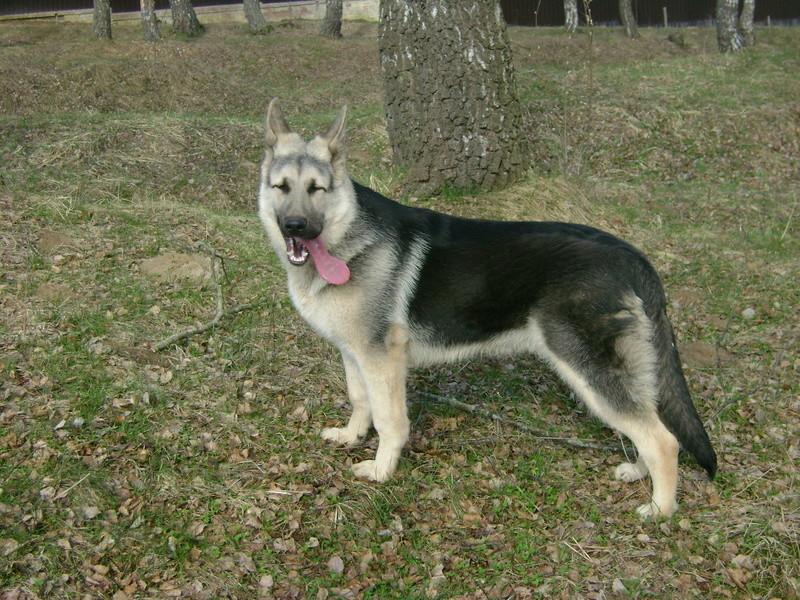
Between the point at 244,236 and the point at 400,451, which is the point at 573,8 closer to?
the point at 244,236

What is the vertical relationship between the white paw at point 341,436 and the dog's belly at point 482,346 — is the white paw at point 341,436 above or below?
below

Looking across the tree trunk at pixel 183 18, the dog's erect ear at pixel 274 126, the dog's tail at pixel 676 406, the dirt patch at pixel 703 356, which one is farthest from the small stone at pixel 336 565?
the tree trunk at pixel 183 18

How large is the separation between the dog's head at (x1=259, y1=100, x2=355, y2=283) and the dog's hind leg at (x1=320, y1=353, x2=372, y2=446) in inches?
38.0

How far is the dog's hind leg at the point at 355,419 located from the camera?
5.25 metres

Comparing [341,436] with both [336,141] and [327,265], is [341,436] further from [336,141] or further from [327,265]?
[336,141]

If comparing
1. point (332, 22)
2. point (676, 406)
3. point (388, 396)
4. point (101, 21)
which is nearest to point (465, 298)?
point (388, 396)

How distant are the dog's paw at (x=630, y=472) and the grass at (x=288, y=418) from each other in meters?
0.08

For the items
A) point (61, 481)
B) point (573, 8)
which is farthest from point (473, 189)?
point (573, 8)

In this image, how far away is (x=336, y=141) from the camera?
4828mm

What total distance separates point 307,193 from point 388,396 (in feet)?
4.69

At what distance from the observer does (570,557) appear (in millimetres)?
4406

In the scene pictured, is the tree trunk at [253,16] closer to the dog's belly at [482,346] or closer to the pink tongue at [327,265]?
the pink tongue at [327,265]

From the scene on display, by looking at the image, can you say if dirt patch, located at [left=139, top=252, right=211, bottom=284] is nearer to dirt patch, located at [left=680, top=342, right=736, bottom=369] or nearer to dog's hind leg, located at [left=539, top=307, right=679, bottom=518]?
dog's hind leg, located at [left=539, top=307, right=679, bottom=518]

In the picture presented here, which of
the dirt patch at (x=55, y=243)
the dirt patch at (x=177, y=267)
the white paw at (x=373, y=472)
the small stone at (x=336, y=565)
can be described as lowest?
the small stone at (x=336, y=565)
